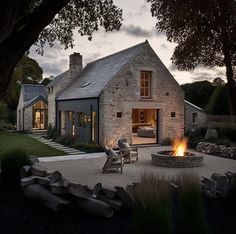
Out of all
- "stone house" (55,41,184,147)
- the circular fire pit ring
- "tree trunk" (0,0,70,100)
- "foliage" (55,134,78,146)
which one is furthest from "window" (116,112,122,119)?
"tree trunk" (0,0,70,100)

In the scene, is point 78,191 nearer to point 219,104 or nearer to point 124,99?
point 124,99

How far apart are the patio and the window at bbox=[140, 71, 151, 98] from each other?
5491mm

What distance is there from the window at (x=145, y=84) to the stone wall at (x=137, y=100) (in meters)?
0.27

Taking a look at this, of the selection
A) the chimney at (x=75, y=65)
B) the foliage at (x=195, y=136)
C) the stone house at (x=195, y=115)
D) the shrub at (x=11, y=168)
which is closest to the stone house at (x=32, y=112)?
the chimney at (x=75, y=65)

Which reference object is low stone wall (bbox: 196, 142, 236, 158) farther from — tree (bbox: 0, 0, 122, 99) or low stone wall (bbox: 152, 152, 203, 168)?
tree (bbox: 0, 0, 122, 99)

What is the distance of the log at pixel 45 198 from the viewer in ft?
18.9

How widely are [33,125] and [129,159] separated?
1850cm

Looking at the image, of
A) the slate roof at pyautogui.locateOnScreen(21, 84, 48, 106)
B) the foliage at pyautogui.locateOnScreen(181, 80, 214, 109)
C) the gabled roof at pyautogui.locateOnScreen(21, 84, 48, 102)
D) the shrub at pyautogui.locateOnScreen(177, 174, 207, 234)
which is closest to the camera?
the shrub at pyautogui.locateOnScreen(177, 174, 207, 234)

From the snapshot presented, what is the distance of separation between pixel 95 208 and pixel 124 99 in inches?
489

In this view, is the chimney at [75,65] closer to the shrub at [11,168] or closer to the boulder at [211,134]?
the boulder at [211,134]

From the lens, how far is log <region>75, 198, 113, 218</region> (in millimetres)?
5625

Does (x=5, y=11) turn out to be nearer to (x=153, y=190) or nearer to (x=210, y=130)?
(x=153, y=190)

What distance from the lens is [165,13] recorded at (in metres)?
17.1

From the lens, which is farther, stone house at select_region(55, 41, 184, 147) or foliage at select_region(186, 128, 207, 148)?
foliage at select_region(186, 128, 207, 148)
